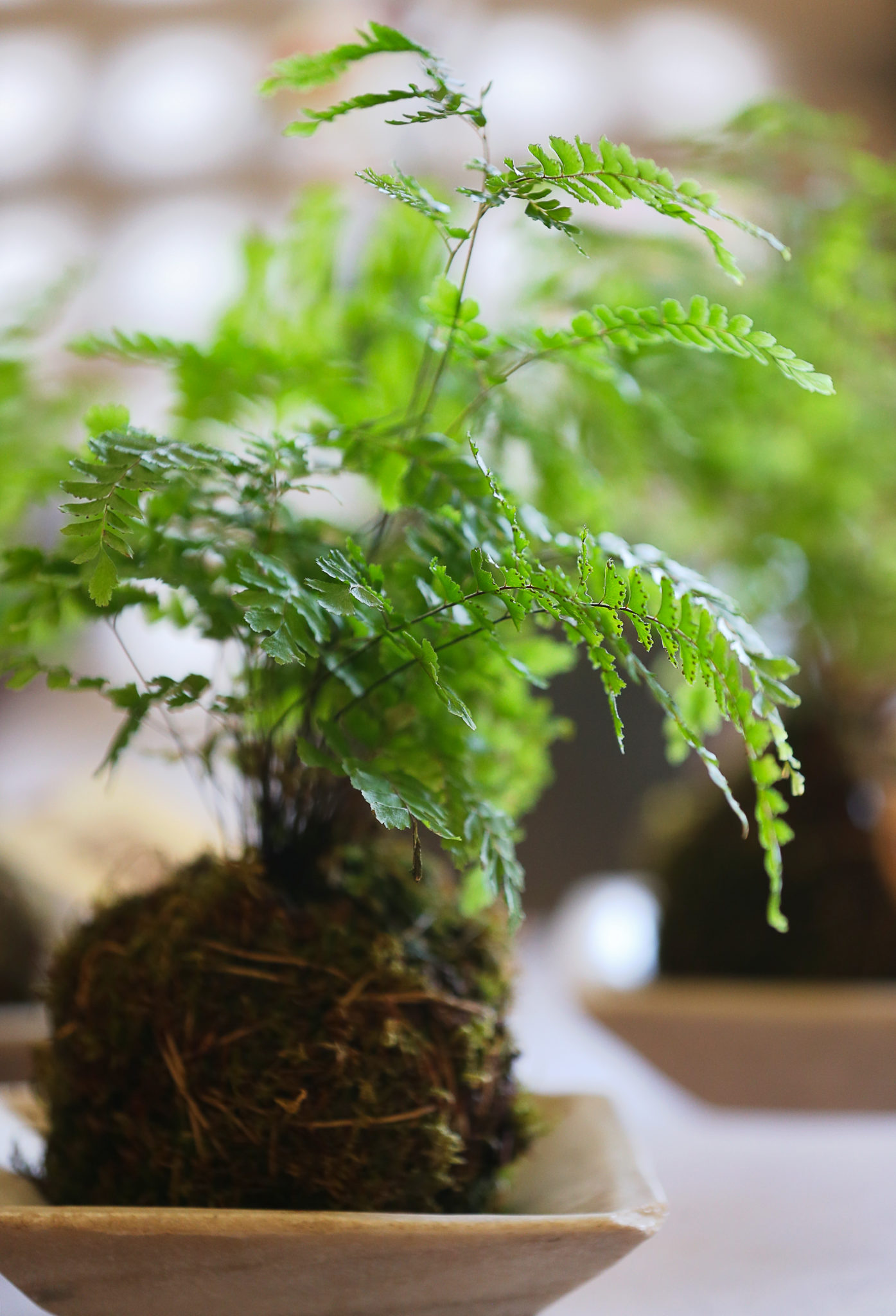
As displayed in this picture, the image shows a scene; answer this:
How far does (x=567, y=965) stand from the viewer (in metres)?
1.21

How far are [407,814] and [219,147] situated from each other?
314 centimetres

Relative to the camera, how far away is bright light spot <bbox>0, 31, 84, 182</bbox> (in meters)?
3.06

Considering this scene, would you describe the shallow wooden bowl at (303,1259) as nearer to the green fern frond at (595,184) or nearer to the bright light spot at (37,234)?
the green fern frond at (595,184)

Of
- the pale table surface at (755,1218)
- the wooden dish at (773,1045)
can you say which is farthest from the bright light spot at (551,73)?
the pale table surface at (755,1218)

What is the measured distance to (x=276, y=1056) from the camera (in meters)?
0.45

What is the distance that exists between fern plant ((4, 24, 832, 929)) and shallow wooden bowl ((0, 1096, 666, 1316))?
12 cm

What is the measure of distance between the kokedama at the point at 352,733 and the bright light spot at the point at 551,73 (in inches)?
119

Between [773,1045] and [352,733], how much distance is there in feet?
2.08

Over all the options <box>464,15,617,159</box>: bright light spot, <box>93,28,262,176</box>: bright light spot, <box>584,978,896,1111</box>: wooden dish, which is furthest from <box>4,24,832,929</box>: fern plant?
<box>464,15,617,159</box>: bright light spot

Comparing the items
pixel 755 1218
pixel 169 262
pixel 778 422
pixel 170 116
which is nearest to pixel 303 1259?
pixel 755 1218

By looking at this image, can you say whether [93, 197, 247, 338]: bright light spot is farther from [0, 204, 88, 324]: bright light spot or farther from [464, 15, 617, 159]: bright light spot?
[464, 15, 617, 159]: bright light spot

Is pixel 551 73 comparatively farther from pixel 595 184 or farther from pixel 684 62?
pixel 595 184

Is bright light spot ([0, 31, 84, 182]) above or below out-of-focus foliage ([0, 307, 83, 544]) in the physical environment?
above

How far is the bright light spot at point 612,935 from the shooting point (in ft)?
3.71
